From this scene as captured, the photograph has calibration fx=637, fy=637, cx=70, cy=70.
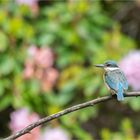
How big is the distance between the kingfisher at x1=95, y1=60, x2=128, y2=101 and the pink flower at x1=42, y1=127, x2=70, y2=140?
153 centimetres

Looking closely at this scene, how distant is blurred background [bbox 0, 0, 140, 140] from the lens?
13.9 ft

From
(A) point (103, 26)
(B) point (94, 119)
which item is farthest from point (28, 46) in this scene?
(B) point (94, 119)

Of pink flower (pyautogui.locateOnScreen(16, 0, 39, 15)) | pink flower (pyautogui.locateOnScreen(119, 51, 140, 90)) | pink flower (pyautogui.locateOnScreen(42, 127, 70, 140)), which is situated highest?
pink flower (pyautogui.locateOnScreen(16, 0, 39, 15))

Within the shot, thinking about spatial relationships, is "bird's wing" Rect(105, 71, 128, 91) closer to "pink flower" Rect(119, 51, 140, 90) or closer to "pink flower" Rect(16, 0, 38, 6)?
"pink flower" Rect(119, 51, 140, 90)

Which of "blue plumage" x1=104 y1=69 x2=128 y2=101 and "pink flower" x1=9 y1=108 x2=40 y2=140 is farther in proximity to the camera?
"pink flower" x1=9 y1=108 x2=40 y2=140

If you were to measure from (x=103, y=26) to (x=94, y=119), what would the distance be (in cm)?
99

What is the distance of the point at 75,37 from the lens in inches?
175

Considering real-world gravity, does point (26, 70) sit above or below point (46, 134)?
above

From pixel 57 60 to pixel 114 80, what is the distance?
205cm

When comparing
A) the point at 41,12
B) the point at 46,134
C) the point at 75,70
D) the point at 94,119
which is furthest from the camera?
the point at 94,119

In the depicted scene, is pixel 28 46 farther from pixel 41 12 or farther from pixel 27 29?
pixel 41 12

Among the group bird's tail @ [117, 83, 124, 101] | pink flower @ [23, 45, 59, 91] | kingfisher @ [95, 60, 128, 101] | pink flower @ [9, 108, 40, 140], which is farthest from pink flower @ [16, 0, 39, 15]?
bird's tail @ [117, 83, 124, 101]

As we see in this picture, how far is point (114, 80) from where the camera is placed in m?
2.49

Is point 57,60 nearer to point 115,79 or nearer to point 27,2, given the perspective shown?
point 27,2
